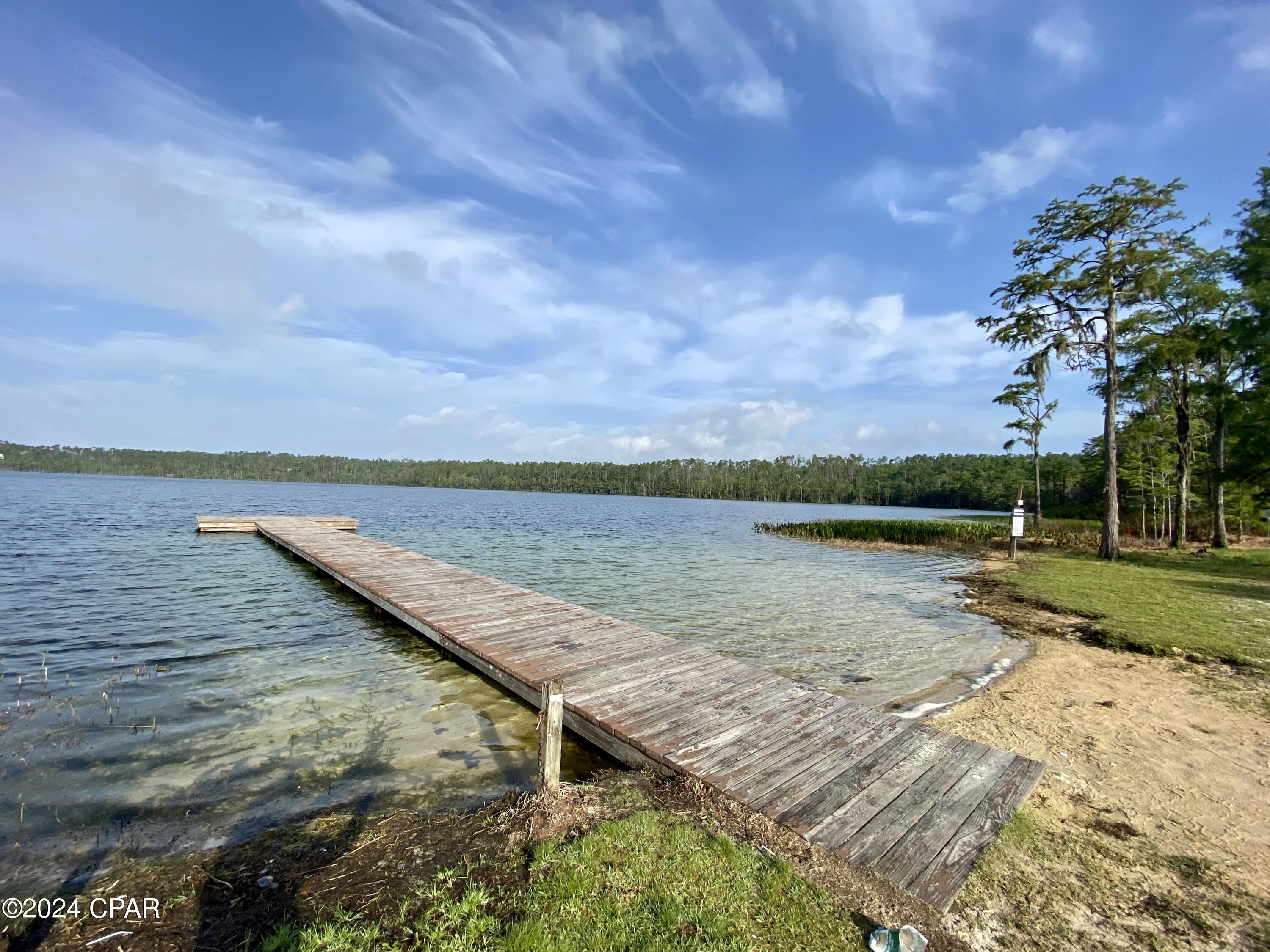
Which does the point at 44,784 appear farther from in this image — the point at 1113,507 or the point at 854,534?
the point at 854,534

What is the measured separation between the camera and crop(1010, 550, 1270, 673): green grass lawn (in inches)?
340

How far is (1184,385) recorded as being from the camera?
21000mm

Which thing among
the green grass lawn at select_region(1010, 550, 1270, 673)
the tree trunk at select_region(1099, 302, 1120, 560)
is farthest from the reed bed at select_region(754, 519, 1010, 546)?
the tree trunk at select_region(1099, 302, 1120, 560)

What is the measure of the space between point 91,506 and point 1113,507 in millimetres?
54893

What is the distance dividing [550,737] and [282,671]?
596 cm

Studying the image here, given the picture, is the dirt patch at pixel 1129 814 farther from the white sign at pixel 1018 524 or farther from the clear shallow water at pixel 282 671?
the white sign at pixel 1018 524

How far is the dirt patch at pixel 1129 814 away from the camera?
3.08 meters

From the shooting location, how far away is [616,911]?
Result: 2902 mm

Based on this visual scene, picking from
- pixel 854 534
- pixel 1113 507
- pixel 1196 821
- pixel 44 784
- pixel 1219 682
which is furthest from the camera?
pixel 854 534

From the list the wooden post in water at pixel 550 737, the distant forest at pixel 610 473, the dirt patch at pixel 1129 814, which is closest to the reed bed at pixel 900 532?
the dirt patch at pixel 1129 814

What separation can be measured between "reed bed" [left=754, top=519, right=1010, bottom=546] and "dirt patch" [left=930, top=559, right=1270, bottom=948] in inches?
911

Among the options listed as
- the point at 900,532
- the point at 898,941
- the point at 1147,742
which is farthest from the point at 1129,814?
→ the point at 900,532

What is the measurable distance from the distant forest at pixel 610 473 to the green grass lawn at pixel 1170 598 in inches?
3568

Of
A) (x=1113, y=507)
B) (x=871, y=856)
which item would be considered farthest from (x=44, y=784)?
(x=1113, y=507)
